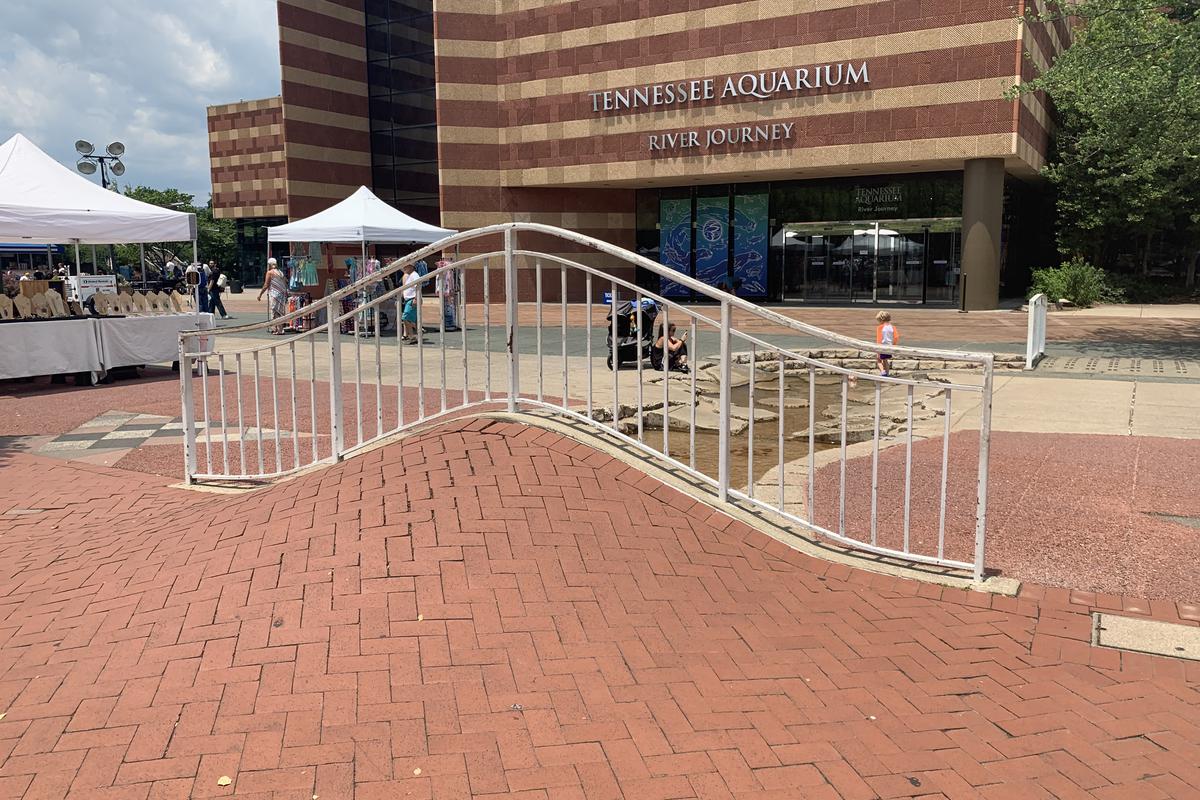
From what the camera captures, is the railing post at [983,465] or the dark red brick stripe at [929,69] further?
the dark red brick stripe at [929,69]

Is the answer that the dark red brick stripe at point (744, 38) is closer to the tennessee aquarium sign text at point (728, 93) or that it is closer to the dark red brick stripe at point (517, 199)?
the tennessee aquarium sign text at point (728, 93)

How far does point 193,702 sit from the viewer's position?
336 centimetres

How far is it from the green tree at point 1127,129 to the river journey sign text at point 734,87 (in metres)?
5.51

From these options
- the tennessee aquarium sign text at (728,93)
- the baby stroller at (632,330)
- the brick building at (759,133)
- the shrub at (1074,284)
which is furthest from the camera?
the shrub at (1074,284)

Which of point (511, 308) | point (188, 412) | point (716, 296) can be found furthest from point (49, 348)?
point (716, 296)

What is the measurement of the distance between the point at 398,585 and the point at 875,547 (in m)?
2.62

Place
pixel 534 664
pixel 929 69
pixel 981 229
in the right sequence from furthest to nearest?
pixel 981 229 → pixel 929 69 → pixel 534 664

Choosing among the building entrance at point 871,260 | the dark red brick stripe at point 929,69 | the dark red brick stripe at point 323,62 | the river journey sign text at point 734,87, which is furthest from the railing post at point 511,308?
the dark red brick stripe at point 323,62

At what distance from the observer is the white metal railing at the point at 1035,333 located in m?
13.5

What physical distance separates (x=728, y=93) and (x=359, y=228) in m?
12.9

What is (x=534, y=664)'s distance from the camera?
359cm

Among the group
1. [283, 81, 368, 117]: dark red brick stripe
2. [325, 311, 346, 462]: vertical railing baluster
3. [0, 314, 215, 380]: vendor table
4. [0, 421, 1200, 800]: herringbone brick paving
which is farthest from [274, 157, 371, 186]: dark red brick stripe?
[0, 421, 1200, 800]: herringbone brick paving

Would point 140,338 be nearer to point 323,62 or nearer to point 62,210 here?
point 62,210

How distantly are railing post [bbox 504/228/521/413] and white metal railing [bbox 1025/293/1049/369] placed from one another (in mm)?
10174
